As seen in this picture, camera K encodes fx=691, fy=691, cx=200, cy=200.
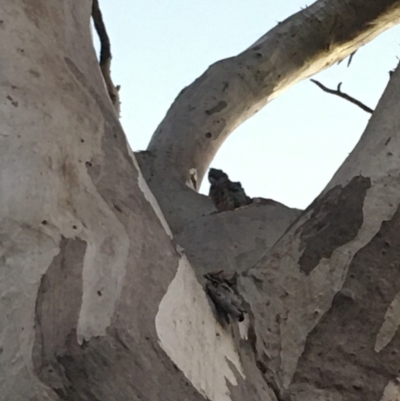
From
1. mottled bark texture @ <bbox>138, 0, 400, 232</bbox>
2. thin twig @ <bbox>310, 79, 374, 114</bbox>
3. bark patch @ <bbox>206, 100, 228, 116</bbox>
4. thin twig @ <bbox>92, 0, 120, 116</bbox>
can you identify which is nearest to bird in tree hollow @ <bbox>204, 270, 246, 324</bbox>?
mottled bark texture @ <bbox>138, 0, 400, 232</bbox>

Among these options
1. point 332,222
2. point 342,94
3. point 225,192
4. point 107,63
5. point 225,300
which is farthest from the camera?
point 342,94

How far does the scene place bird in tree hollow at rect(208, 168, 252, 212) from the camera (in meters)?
1.59

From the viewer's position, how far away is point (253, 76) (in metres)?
1.71

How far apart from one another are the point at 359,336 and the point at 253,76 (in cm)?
102

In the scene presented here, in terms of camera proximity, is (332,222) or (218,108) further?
(218,108)

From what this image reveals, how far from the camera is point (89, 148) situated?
785 millimetres

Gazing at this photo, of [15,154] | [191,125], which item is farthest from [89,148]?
[191,125]

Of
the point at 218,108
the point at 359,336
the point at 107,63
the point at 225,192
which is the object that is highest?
the point at 107,63

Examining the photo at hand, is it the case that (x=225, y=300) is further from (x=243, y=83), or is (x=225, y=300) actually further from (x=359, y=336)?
(x=243, y=83)

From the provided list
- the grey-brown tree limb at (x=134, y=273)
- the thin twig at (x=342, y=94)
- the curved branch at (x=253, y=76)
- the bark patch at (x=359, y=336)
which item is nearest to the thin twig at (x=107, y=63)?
the curved branch at (x=253, y=76)

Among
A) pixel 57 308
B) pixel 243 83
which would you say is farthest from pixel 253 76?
pixel 57 308

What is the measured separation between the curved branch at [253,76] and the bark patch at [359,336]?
784 mm

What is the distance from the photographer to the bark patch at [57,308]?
23.8 inches

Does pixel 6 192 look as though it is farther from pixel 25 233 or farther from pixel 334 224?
pixel 334 224
